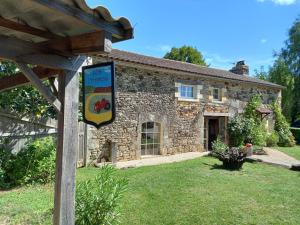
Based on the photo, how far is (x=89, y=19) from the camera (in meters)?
2.88

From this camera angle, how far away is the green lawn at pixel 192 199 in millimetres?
5629

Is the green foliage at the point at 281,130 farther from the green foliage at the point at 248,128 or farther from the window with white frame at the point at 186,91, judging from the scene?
the window with white frame at the point at 186,91

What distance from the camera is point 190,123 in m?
14.4

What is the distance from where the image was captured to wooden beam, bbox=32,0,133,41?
8.55 ft

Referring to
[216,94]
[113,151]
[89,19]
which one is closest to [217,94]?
[216,94]

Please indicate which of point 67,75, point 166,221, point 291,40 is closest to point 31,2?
point 67,75

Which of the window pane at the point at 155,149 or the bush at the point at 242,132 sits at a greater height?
the bush at the point at 242,132

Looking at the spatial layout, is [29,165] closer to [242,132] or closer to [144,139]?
[144,139]

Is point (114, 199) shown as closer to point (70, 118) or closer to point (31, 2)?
point (70, 118)

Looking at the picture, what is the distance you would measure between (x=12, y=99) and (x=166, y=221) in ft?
16.7

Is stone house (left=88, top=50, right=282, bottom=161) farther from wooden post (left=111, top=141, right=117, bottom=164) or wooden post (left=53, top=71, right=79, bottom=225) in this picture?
wooden post (left=53, top=71, right=79, bottom=225)

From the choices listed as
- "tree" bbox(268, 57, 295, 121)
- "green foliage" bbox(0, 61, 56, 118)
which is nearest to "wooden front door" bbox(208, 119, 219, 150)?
"green foliage" bbox(0, 61, 56, 118)

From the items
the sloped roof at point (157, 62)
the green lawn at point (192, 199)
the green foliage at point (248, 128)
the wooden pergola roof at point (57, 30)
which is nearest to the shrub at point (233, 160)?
the green lawn at point (192, 199)

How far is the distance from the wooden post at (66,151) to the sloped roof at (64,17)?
0.57 metres
